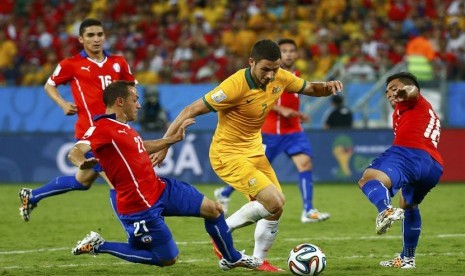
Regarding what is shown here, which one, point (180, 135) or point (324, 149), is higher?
point (180, 135)

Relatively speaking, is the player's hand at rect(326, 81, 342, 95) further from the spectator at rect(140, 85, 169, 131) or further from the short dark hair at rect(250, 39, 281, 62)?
the spectator at rect(140, 85, 169, 131)

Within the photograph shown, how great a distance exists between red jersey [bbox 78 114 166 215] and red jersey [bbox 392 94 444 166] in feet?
8.08

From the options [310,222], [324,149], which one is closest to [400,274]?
[310,222]

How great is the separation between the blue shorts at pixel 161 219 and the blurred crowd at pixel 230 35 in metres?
12.4

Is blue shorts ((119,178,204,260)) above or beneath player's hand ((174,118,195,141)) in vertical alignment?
beneath

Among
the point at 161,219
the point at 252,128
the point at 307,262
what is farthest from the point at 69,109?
the point at 307,262

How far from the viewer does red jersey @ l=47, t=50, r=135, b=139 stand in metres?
11.4

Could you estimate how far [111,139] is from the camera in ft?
26.3

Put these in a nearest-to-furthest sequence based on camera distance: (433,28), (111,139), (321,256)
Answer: (111,139) < (321,256) < (433,28)

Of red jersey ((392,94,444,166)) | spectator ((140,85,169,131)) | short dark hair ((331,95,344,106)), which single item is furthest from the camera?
spectator ((140,85,169,131))

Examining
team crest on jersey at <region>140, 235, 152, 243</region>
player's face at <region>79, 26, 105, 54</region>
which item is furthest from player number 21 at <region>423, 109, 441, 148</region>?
player's face at <region>79, 26, 105, 54</region>

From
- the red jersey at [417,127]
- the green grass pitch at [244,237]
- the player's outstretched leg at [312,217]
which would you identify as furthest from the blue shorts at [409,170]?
the player's outstretched leg at [312,217]

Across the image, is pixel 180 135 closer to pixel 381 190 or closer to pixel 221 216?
pixel 221 216

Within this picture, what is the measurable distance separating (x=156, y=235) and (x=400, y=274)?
2203mm
